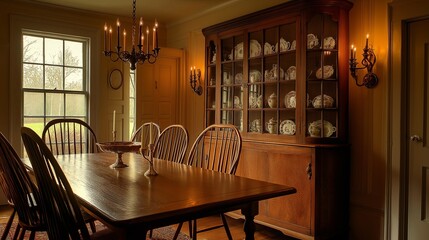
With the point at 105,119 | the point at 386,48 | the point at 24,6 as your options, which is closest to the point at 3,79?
the point at 24,6

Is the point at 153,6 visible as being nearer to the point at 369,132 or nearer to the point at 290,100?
the point at 290,100

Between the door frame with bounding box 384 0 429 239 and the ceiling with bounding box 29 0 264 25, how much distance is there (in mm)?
1777

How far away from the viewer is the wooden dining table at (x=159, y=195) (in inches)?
50.3

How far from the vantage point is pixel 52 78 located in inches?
174

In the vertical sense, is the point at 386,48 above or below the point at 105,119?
above

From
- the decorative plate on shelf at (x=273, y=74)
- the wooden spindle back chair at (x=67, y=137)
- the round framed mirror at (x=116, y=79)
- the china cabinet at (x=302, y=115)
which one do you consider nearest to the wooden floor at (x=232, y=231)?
the china cabinet at (x=302, y=115)

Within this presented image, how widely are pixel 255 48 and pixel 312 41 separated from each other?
66 centimetres

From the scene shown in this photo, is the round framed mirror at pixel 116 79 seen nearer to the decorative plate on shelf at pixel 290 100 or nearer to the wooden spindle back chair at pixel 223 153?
the wooden spindle back chair at pixel 223 153

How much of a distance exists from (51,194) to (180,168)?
100cm

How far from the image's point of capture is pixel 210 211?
150 centimetres

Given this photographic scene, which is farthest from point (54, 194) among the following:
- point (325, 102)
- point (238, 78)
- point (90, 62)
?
point (90, 62)

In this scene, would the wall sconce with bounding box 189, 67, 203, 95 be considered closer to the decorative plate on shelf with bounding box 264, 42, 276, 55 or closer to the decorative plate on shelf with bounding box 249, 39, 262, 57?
the decorative plate on shelf with bounding box 249, 39, 262, 57

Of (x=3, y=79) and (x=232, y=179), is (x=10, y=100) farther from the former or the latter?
(x=232, y=179)

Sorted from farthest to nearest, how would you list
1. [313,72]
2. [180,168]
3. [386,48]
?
[313,72]
[386,48]
[180,168]
